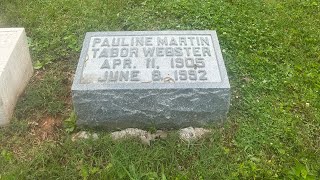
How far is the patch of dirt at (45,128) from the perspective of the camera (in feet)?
11.3

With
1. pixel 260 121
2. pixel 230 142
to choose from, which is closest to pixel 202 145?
pixel 230 142

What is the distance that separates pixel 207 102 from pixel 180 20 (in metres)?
1.74

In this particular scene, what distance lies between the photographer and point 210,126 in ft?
11.3

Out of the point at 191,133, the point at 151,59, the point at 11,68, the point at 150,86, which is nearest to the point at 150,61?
the point at 151,59

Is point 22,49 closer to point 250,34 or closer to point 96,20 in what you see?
point 96,20

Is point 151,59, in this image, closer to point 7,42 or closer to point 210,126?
point 210,126

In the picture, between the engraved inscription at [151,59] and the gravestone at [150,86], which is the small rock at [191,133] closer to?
the gravestone at [150,86]

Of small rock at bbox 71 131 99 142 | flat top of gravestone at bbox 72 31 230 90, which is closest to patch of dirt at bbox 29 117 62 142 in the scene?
small rock at bbox 71 131 99 142

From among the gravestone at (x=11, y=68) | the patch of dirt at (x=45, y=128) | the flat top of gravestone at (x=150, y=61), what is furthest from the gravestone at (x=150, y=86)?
the gravestone at (x=11, y=68)

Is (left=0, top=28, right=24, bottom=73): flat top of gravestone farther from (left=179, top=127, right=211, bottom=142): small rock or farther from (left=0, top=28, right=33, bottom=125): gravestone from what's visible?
(left=179, top=127, right=211, bottom=142): small rock

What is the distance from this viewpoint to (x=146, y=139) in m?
3.34

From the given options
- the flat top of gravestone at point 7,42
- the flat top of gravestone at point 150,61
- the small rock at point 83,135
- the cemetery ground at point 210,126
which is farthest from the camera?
the flat top of gravestone at point 7,42

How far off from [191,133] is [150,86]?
0.51 m

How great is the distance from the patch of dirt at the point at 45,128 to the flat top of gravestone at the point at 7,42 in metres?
0.54
